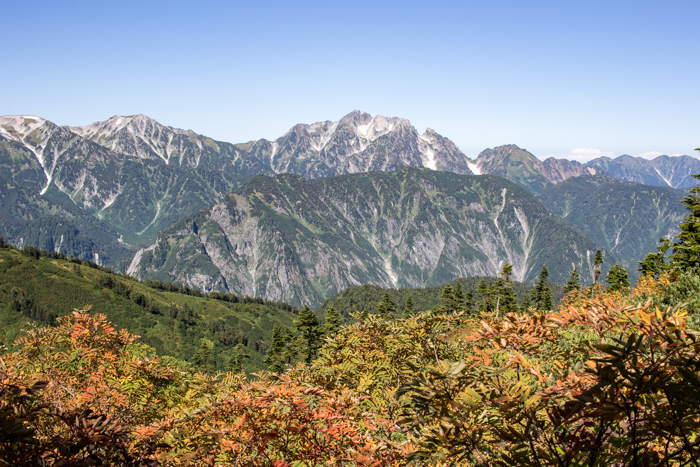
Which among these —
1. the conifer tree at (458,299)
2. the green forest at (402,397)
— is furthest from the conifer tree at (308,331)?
the green forest at (402,397)

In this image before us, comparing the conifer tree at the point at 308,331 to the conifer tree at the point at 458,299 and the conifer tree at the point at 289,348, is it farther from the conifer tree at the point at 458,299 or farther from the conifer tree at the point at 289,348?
the conifer tree at the point at 458,299

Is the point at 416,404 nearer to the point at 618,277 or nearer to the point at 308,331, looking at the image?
the point at 308,331

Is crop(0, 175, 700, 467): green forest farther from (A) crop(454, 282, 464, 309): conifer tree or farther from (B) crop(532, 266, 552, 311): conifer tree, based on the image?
(B) crop(532, 266, 552, 311): conifer tree

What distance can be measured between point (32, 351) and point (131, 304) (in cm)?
21130

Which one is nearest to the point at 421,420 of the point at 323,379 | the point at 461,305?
the point at 323,379

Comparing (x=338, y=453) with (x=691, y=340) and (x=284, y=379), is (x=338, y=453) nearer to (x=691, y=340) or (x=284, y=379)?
(x=284, y=379)

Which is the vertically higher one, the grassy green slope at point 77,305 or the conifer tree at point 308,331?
the conifer tree at point 308,331

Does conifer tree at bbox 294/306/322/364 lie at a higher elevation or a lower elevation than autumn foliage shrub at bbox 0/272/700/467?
lower

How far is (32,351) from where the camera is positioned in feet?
45.1

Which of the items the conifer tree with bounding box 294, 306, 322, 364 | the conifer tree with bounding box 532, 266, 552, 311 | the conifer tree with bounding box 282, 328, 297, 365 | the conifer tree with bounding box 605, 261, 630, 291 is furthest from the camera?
the conifer tree with bounding box 532, 266, 552, 311

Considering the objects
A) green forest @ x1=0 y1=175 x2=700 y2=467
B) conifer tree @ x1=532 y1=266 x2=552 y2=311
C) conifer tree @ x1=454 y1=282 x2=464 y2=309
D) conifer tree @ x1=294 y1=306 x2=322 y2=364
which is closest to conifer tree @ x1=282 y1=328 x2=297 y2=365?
conifer tree @ x1=294 y1=306 x2=322 y2=364

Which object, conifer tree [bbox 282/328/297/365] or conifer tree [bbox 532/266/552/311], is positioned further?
conifer tree [bbox 532/266/552/311]

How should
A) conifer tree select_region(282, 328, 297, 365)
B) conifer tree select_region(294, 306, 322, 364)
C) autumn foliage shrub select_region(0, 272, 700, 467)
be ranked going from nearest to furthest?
autumn foliage shrub select_region(0, 272, 700, 467) < conifer tree select_region(294, 306, 322, 364) < conifer tree select_region(282, 328, 297, 365)

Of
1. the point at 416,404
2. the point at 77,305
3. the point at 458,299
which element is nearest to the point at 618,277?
the point at 458,299
